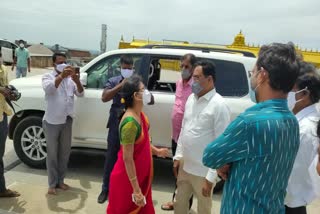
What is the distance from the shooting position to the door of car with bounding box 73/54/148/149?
520cm

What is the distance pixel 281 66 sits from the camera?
177 cm

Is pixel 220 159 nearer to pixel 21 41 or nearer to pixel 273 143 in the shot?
pixel 273 143

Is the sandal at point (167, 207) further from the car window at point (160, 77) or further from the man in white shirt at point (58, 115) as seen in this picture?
the car window at point (160, 77)

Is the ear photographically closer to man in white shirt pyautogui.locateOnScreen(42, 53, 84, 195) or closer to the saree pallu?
the saree pallu

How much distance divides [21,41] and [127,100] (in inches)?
473

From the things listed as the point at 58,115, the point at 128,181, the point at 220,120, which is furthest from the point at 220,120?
the point at 58,115

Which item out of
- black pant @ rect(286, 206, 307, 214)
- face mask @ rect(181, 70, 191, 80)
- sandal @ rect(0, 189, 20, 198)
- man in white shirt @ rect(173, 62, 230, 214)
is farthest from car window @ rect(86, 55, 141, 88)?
black pant @ rect(286, 206, 307, 214)

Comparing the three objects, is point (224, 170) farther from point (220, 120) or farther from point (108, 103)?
point (108, 103)

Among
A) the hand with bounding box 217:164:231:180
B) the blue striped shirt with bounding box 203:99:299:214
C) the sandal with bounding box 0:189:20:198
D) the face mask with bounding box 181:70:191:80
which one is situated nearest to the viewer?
the blue striped shirt with bounding box 203:99:299:214

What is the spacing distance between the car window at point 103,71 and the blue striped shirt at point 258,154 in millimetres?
3602

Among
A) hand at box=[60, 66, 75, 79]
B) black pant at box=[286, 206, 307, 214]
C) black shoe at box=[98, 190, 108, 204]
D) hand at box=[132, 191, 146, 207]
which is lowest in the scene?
black shoe at box=[98, 190, 108, 204]

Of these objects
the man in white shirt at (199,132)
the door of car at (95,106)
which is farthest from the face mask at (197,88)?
the door of car at (95,106)

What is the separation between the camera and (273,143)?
1.75 meters

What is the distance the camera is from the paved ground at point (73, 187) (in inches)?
171
